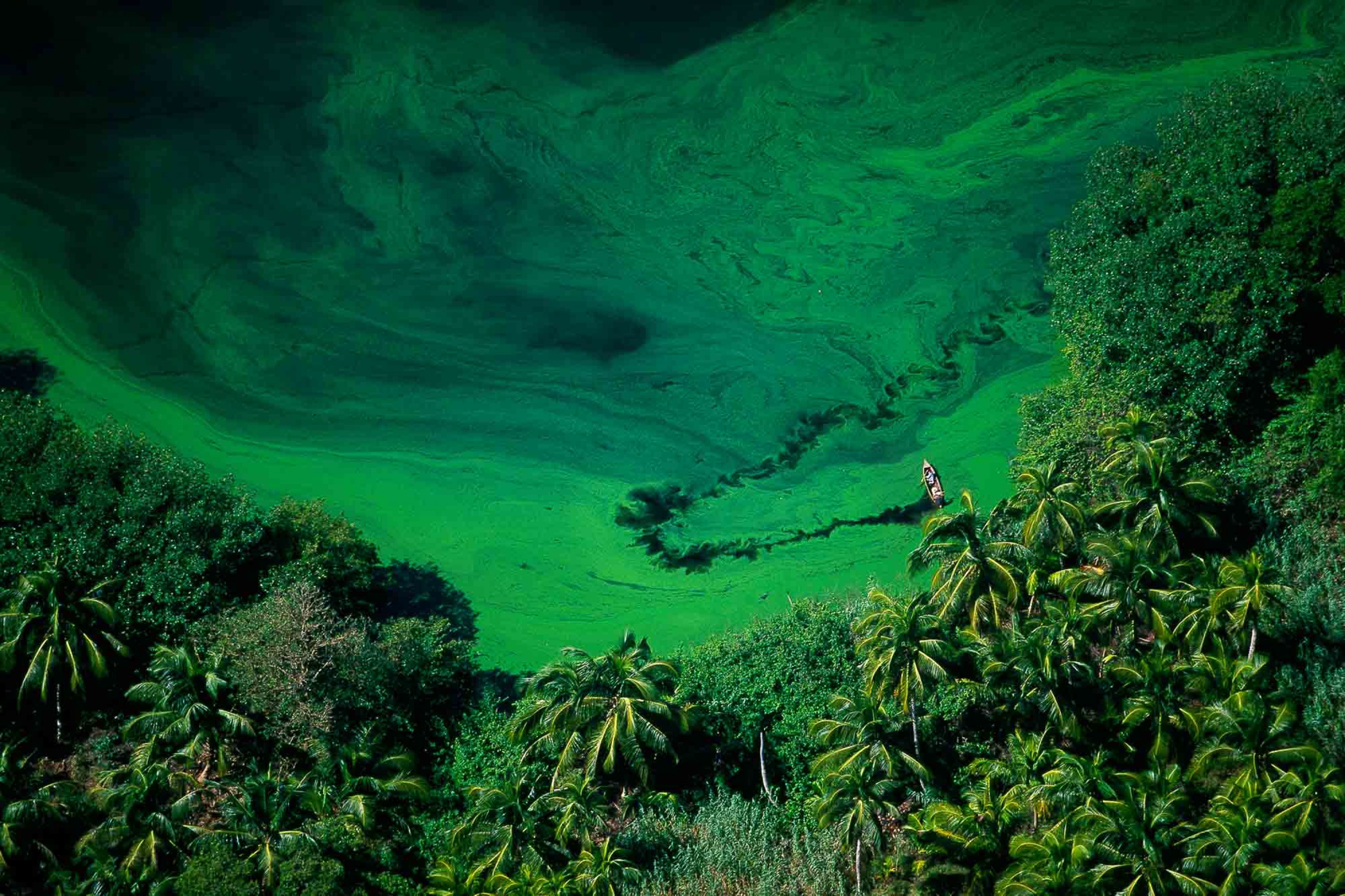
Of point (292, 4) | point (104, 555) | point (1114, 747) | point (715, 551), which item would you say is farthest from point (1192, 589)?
point (292, 4)

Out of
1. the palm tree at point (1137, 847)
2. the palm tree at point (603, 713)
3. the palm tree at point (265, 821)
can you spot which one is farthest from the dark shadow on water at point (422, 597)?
the palm tree at point (1137, 847)

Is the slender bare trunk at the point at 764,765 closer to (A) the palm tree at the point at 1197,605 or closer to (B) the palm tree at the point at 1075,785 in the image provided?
(B) the palm tree at the point at 1075,785

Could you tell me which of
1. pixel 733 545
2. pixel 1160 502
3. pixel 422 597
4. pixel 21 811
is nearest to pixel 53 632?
pixel 21 811

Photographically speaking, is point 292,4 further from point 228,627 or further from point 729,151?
point 228,627

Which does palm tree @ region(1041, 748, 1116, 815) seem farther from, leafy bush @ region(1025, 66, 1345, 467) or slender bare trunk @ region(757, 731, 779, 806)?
leafy bush @ region(1025, 66, 1345, 467)

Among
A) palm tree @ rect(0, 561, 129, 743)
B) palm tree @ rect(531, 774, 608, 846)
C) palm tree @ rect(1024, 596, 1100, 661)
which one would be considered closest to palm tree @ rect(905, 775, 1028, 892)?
palm tree @ rect(1024, 596, 1100, 661)
